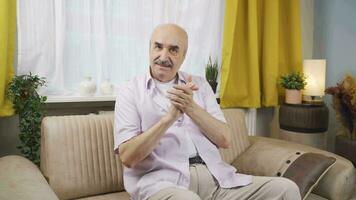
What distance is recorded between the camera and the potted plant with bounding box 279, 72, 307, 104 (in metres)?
2.48

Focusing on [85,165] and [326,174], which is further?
[326,174]

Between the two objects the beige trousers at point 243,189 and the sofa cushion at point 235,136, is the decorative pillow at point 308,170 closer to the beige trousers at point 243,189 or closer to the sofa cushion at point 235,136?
the beige trousers at point 243,189

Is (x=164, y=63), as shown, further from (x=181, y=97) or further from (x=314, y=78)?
(x=314, y=78)

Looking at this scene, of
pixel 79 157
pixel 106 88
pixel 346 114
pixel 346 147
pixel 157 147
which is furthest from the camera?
pixel 346 114

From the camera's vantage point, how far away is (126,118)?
1.41 meters

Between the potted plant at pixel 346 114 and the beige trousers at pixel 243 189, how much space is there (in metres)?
1.00

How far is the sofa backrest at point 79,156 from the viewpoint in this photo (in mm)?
1545

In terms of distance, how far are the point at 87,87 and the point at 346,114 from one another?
180 cm

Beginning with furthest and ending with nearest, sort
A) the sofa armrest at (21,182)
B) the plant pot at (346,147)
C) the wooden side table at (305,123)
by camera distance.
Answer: the wooden side table at (305,123), the plant pot at (346,147), the sofa armrest at (21,182)

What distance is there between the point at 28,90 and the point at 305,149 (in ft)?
5.28

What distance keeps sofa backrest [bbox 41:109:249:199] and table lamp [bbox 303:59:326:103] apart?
5.26 ft

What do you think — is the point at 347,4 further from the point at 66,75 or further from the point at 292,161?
the point at 66,75

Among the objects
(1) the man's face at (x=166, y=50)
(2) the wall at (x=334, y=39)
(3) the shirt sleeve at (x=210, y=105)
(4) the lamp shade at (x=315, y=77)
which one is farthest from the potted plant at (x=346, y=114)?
(1) the man's face at (x=166, y=50)

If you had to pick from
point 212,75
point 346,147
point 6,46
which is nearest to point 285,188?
point 346,147
